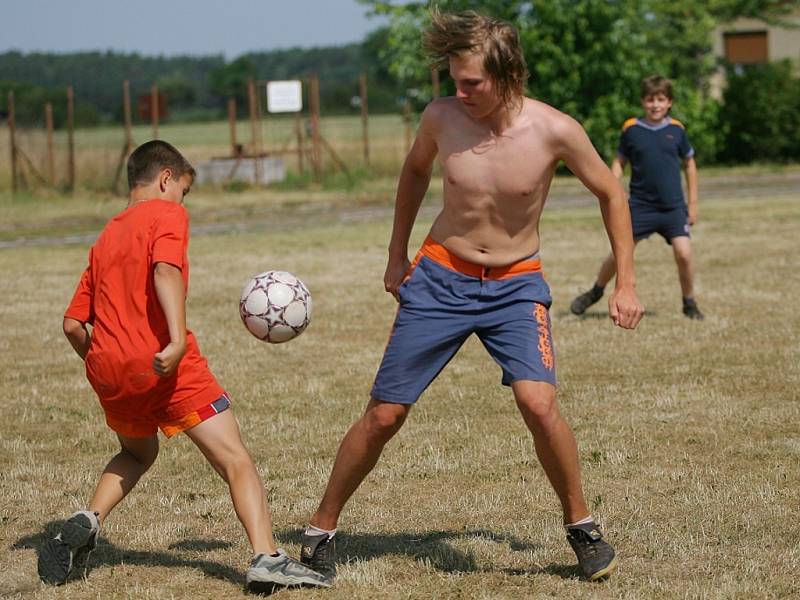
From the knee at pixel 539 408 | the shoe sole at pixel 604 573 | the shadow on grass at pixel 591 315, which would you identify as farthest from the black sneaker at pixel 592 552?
the shadow on grass at pixel 591 315

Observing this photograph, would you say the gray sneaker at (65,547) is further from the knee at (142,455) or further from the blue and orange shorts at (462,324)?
the blue and orange shorts at (462,324)

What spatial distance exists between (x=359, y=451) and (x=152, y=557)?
110cm

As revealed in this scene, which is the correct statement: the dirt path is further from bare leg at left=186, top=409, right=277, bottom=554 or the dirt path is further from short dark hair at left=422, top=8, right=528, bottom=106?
short dark hair at left=422, top=8, right=528, bottom=106

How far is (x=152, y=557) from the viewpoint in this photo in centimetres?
550

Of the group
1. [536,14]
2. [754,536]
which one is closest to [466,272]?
[754,536]

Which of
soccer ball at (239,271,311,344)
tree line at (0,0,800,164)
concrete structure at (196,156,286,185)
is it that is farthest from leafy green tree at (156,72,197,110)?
soccer ball at (239,271,311,344)

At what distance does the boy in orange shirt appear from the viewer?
15.9 ft

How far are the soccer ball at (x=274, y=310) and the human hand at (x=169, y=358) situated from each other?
1.11 meters

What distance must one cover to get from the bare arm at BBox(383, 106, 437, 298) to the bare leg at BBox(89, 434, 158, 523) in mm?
1209

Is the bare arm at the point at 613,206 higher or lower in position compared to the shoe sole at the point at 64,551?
higher

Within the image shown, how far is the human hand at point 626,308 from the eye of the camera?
5055 mm

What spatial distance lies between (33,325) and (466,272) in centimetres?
784

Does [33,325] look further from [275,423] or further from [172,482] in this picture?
[172,482]

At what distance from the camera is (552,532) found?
5.68 m
